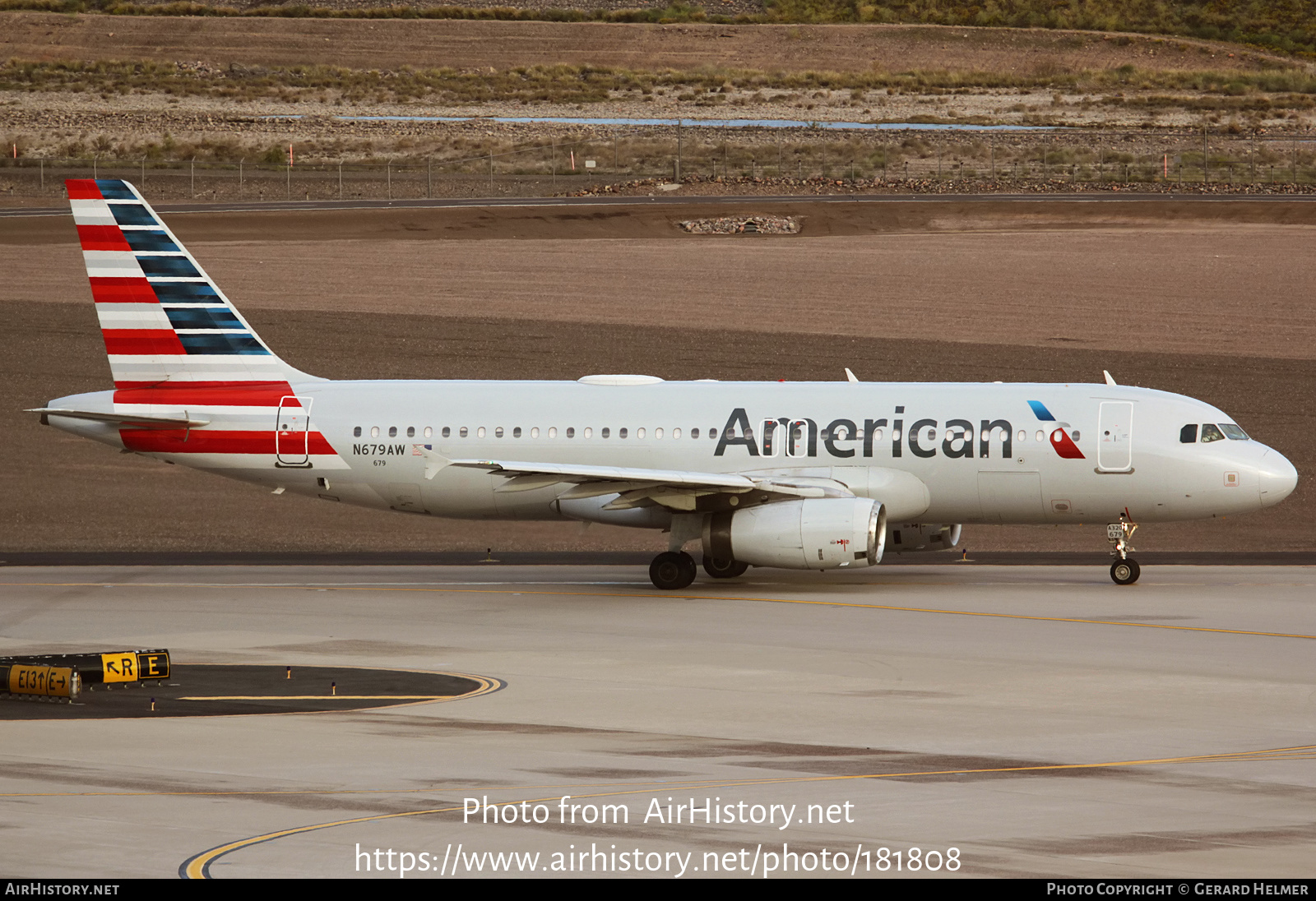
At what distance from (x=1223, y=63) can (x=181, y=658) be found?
438 ft

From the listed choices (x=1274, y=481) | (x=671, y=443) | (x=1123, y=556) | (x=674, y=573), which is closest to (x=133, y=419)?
Result: (x=671, y=443)

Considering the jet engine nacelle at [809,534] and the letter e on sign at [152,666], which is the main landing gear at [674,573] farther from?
the letter e on sign at [152,666]

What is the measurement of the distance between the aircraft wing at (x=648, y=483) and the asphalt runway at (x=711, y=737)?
2268 mm

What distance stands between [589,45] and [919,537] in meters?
116

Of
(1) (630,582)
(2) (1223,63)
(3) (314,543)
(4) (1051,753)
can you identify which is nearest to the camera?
(4) (1051,753)

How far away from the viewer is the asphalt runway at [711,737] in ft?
50.6

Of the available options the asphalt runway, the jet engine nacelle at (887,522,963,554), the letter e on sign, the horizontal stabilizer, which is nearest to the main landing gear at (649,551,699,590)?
the asphalt runway

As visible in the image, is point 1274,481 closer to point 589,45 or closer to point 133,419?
point 133,419

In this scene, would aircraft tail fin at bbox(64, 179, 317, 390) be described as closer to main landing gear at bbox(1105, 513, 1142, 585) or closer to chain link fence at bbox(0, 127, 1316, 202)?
main landing gear at bbox(1105, 513, 1142, 585)

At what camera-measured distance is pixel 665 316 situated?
67.4m

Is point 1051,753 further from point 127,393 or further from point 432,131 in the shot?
point 432,131

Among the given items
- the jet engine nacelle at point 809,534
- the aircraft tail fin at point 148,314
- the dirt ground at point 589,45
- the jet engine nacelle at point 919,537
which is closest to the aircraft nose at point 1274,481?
the jet engine nacelle at point 919,537

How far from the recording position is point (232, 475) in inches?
1586

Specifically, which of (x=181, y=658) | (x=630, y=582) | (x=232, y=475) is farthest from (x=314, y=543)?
(x=181, y=658)
